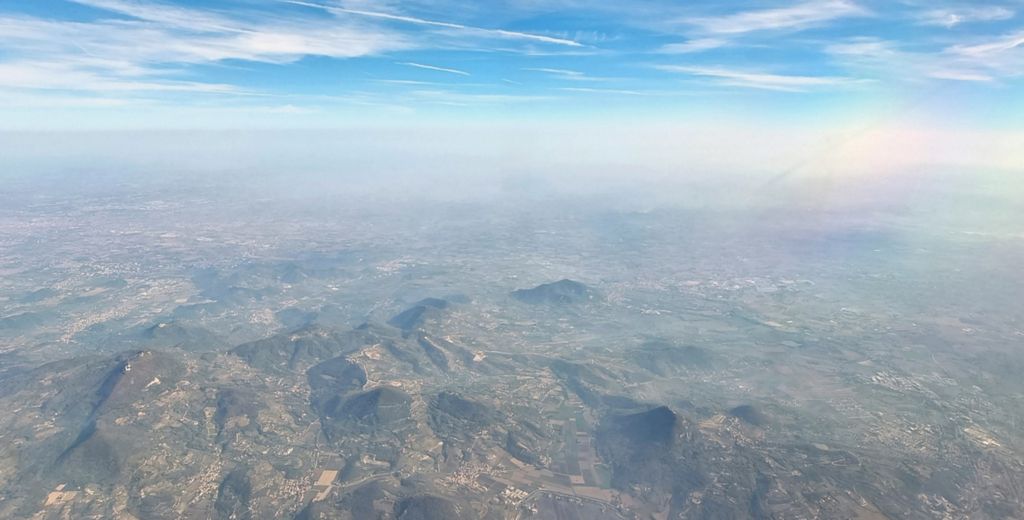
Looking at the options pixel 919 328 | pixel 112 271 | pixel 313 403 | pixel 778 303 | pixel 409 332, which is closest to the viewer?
pixel 313 403

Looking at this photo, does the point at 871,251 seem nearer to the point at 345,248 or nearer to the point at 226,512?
the point at 345,248

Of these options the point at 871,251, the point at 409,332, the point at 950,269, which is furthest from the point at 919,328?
the point at 409,332

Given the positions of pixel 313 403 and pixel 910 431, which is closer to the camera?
pixel 910 431

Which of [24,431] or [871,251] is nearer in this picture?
[24,431]

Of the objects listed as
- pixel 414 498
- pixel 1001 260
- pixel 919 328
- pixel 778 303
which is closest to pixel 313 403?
pixel 414 498

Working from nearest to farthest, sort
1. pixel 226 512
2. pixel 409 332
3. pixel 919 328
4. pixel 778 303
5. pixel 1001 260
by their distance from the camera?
pixel 226 512, pixel 409 332, pixel 919 328, pixel 778 303, pixel 1001 260

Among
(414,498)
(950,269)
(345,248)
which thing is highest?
(414,498)

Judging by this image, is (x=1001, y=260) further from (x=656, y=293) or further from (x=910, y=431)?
(x=910, y=431)

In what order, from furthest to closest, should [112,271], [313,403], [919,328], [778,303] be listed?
[112,271]
[778,303]
[919,328]
[313,403]

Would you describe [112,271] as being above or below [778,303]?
below
